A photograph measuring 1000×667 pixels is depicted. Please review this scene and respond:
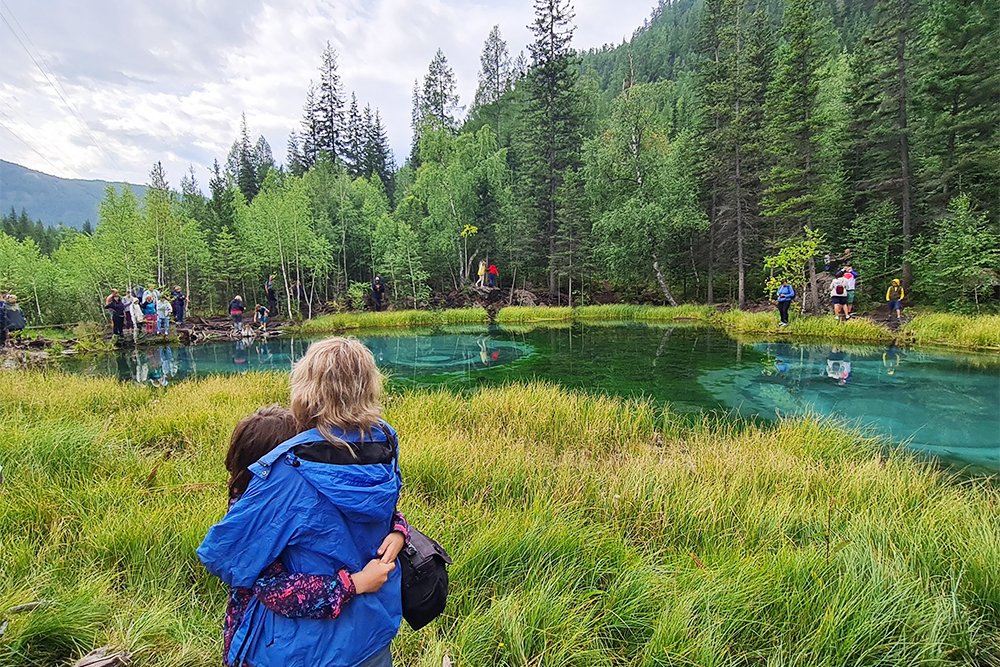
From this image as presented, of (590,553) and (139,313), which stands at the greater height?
(139,313)

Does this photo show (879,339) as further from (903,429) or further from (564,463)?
(564,463)

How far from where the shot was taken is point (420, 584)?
1.60m

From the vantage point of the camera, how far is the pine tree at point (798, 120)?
63.5 feet

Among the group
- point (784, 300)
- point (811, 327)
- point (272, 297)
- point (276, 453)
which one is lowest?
point (811, 327)

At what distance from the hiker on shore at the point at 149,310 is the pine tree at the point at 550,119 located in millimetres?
21116

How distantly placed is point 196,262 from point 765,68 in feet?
111

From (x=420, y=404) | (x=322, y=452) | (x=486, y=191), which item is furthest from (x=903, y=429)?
(x=486, y=191)

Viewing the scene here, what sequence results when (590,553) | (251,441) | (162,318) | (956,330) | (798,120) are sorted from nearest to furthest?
1. (251,441)
2. (590,553)
3. (956,330)
4. (162,318)
5. (798,120)

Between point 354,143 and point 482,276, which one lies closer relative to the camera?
point 482,276

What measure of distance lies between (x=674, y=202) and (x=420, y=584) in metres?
27.4

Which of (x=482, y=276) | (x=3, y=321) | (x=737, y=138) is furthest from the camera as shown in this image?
(x=482, y=276)

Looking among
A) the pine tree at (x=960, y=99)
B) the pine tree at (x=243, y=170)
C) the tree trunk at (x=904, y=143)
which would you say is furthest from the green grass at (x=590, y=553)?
the pine tree at (x=243, y=170)

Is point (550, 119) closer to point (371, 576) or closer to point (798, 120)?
point (798, 120)

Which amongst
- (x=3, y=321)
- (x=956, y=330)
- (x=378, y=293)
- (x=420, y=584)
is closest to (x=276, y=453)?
(x=420, y=584)
